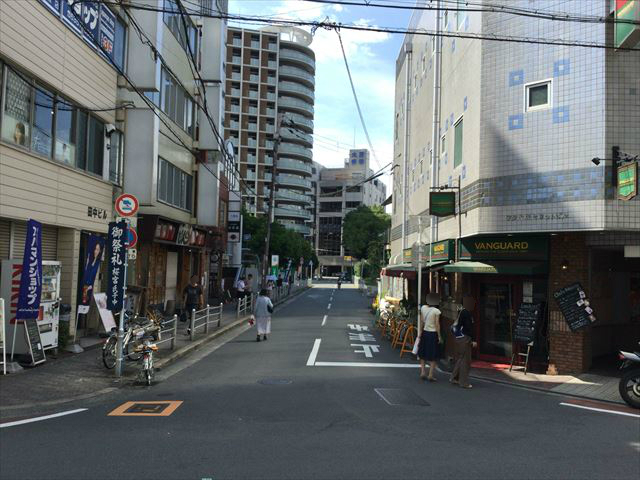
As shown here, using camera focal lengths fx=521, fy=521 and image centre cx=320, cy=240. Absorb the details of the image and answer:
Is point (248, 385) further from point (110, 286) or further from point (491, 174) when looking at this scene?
point (491, 174)

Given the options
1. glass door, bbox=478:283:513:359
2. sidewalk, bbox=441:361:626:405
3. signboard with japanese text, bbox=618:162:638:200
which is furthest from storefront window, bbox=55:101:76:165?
signboard with japanese text, bbox=618:162:638:200

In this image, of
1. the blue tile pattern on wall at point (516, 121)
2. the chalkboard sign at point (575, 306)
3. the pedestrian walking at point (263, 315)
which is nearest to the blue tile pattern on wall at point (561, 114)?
the blue tile pattern on wall at point (516, 121)

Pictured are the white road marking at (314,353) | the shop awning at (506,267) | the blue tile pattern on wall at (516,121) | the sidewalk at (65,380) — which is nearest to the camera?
the sidewalk at (65,380)

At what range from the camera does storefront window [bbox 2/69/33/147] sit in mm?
10805

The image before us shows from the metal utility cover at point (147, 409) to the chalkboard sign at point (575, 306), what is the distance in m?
8.24

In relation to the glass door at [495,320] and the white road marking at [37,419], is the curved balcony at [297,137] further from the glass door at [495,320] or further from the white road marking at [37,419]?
the white road marking at [37,419]

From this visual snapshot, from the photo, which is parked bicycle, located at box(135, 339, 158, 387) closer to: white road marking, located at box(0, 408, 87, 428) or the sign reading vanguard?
white road marking, located at box(0, 408, 87, 428)

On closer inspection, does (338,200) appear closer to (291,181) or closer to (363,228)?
(291,181)

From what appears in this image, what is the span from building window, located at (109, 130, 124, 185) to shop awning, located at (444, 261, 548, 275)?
10.7m

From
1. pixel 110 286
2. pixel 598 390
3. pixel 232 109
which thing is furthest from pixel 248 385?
pixel 232 109

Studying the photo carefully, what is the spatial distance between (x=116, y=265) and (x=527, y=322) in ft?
29.2

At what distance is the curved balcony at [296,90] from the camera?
7994cm

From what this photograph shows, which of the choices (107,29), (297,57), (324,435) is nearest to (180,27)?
(107,29)

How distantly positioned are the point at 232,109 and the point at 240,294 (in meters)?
53.0
